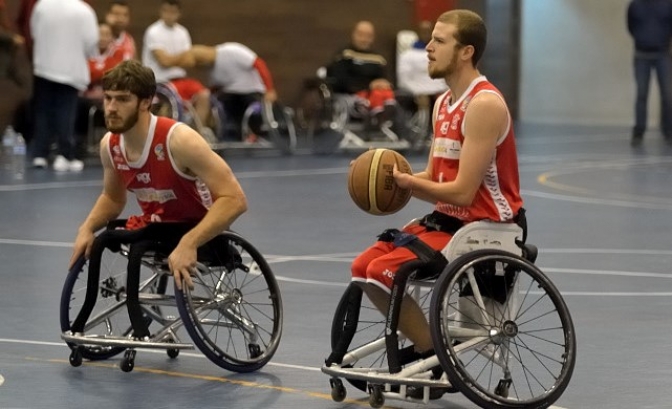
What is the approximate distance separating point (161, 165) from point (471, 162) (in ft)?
4.67

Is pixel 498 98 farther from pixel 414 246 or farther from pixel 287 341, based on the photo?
pixel 287 341

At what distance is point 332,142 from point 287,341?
11.5 meters

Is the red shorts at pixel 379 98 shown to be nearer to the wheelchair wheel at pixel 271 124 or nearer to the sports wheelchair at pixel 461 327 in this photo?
the wheelchair wheel at pixel 271 124

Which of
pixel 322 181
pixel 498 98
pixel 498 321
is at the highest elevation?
pixel 498 98

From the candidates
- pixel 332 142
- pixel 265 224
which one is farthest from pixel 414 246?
pixel 332 142

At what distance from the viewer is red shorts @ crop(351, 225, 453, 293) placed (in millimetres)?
5477

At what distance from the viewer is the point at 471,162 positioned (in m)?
5.49

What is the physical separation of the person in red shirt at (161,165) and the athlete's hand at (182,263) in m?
0.05

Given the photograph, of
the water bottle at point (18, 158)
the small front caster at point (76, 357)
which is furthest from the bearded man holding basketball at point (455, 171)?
the water bottle at point (18, 158)

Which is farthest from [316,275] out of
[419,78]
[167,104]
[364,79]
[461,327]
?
[419,78]

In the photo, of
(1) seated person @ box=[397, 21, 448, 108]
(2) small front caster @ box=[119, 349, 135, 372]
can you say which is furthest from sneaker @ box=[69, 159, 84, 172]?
(2) small front caster @ box=[119, 349, 135, 372]

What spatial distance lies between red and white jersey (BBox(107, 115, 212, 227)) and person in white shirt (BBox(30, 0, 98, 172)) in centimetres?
903

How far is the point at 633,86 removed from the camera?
82.1ft

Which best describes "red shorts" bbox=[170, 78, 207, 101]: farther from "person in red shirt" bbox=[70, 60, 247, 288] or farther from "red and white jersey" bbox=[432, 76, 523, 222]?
"red and white jersey" bbox=[432, 76, 523, 222]
